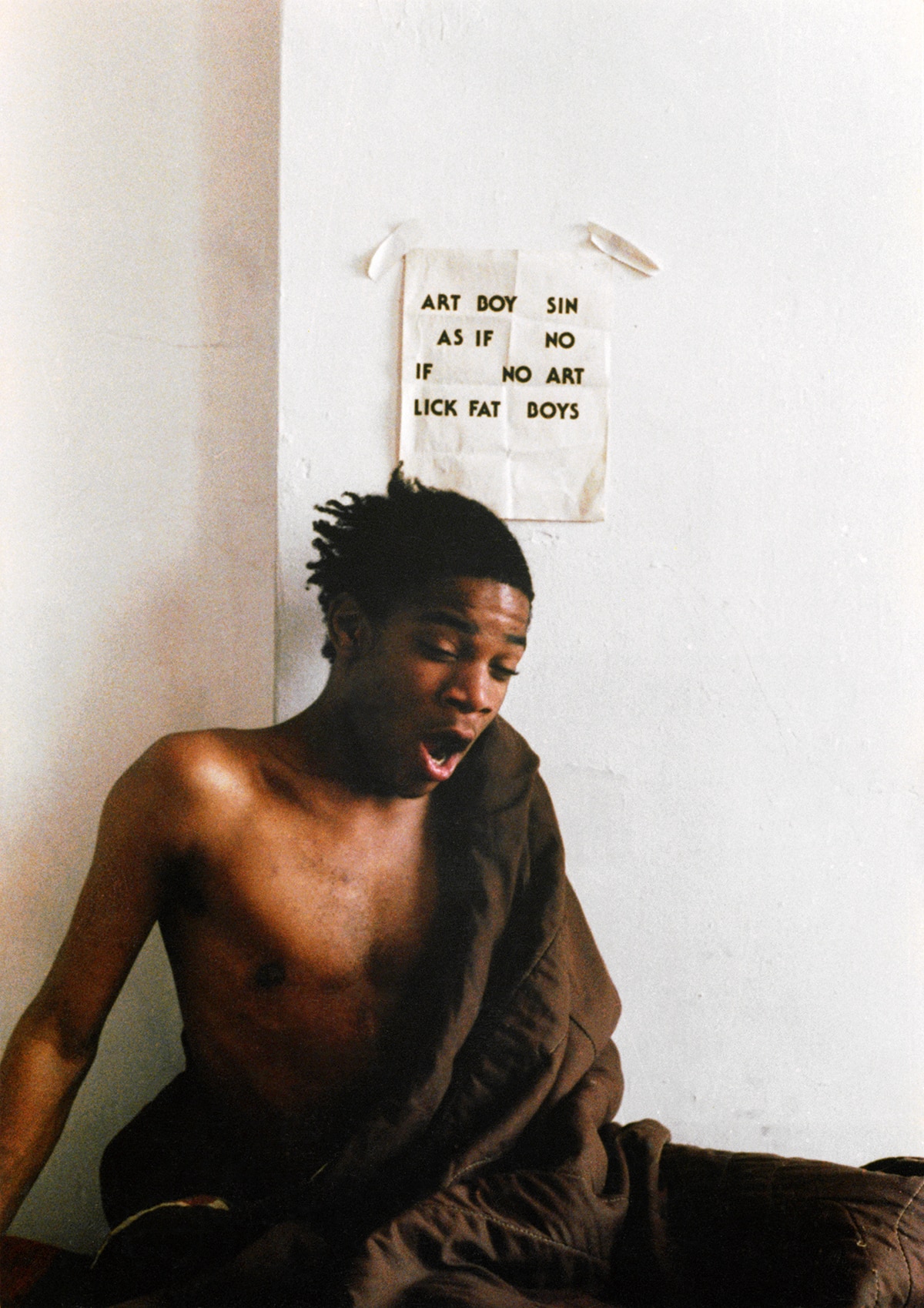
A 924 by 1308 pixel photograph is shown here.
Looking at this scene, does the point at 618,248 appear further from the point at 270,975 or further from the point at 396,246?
the point at 270,975

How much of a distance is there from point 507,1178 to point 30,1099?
0.51m

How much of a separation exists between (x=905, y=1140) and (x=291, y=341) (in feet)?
4.04

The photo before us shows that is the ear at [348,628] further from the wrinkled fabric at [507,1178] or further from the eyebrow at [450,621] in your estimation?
the wrinkled fabric at [507,1178]

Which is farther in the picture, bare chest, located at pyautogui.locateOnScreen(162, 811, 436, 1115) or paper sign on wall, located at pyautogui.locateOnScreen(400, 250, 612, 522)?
paper sign on wall, located at pyautogui.locateOnScreen(400, 250, 612, 522)

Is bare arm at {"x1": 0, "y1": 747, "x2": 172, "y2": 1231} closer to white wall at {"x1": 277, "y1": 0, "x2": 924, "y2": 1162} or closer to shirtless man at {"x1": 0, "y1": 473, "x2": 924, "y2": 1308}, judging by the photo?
shirtless man at {"x1": 0, "y1": 473, "x2": 924, "y2": 1308}

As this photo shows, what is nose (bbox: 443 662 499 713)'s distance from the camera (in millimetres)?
1168

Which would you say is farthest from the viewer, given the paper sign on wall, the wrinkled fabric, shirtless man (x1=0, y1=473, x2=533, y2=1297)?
the paper sign on wall

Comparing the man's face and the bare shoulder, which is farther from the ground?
the man's face

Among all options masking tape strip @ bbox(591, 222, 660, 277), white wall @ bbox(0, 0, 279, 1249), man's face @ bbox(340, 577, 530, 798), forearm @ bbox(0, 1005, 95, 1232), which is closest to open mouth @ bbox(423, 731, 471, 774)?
man's face @ bbox(340, 577, 530, 798)

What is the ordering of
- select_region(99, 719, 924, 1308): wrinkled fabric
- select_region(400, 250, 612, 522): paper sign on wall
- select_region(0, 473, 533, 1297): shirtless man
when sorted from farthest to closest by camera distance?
select_region(400, 250, 612, 522): paper sign on wall < select_region(0, 473, 533, 1297): shirtless man < select_region(99, 719, 924, 1308): wrinkled fabric

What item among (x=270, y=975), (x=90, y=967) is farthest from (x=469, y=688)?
(x=90, y=967)

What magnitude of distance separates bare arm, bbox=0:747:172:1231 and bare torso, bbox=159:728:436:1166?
3cm

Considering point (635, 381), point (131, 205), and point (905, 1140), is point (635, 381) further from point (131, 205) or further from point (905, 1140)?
point (905, 1140)

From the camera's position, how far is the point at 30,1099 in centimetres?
109
